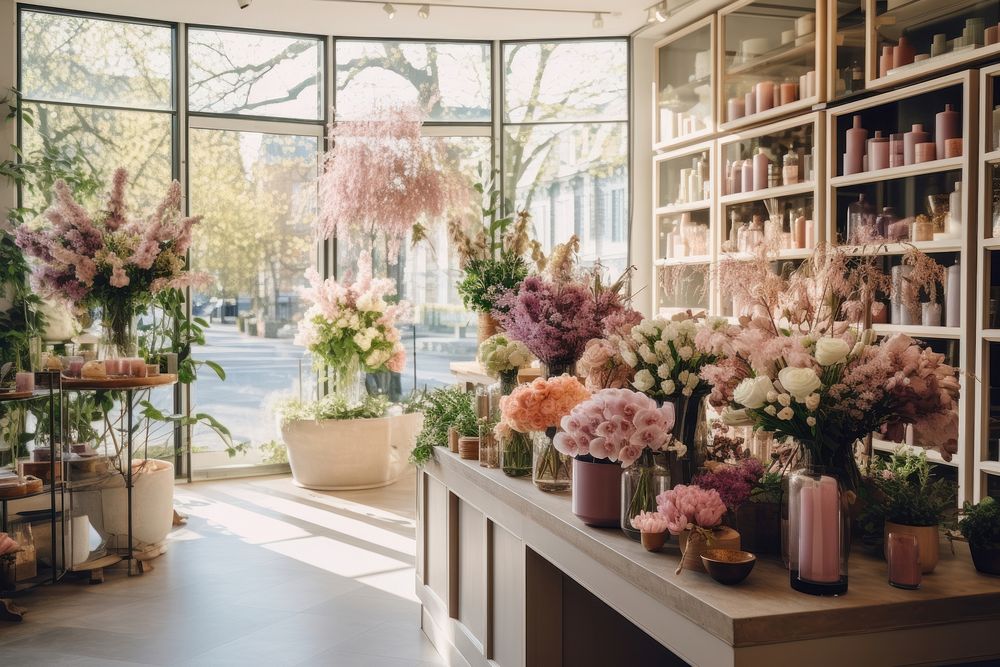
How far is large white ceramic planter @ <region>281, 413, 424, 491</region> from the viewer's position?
20.7 ft

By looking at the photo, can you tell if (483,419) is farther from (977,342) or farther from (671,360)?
(977,342)

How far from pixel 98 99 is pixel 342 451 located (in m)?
3.14

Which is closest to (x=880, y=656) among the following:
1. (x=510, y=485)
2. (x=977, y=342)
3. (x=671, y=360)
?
(x=671, y=360)

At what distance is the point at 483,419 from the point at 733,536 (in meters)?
1.48

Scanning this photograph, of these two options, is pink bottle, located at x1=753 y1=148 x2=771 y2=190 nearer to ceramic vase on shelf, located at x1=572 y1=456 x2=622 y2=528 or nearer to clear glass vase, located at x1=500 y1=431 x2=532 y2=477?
clear glass vase, located at x1=500 y1=431 x2=532 y2=477

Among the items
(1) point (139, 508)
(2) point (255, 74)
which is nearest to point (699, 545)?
(1) point (139, 508)

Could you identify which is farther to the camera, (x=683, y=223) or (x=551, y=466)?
(x=683, y=223)

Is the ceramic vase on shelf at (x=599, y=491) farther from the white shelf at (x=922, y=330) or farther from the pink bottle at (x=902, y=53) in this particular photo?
the pink bottle at (x=902, y=53)

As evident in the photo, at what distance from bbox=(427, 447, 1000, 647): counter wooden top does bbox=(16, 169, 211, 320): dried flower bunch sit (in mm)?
3536

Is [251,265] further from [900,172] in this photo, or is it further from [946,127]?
[946,127]

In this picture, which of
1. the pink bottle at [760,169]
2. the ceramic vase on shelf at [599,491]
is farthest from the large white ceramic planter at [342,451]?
the ceramic vase on shelf at [599,491]

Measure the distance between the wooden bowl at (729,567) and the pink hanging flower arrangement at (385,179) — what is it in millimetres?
5163

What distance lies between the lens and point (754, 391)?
1712 millimetres

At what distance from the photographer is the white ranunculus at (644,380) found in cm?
204
